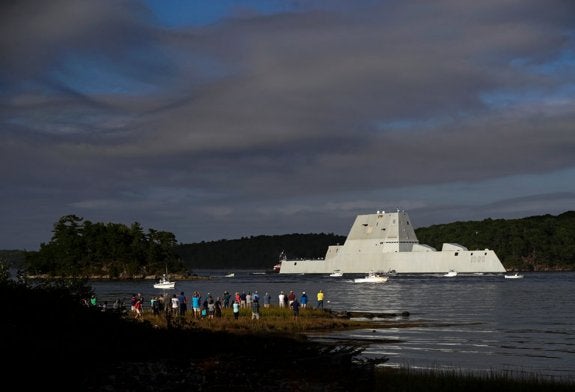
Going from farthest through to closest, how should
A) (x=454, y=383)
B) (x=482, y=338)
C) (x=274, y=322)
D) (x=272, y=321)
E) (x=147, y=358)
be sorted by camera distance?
(x=272, y=321) < (x=274, y=322) < (x=482, y=338) < (x=454, y=383) < (x=147, y=358)

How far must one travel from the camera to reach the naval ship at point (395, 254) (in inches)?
6417

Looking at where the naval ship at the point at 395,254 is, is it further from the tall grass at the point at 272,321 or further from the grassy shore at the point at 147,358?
the grassy shore at the point at 147,358

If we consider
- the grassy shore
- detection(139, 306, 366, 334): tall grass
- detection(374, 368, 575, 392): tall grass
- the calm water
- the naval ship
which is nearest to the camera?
the grassy shore

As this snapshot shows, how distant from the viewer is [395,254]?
17325 cm

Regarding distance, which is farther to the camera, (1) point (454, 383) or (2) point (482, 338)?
(2) point (482, 338)

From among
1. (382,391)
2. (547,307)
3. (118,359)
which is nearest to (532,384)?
(382,391)

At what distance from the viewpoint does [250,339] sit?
19.5 metres

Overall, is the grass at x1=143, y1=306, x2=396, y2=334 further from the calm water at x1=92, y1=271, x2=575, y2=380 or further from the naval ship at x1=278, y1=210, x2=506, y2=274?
the naval ship at x1=278, y1=210, x2=506, y2=274

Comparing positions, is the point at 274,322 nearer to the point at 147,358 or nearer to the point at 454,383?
the point at 454,383

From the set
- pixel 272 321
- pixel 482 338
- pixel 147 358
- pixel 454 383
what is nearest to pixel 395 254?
pixel 272 321

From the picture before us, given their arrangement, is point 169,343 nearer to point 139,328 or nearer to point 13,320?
point 139,328

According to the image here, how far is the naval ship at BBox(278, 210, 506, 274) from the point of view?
163 m

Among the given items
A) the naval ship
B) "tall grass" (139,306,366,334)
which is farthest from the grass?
the naval ship

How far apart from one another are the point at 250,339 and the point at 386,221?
159m
